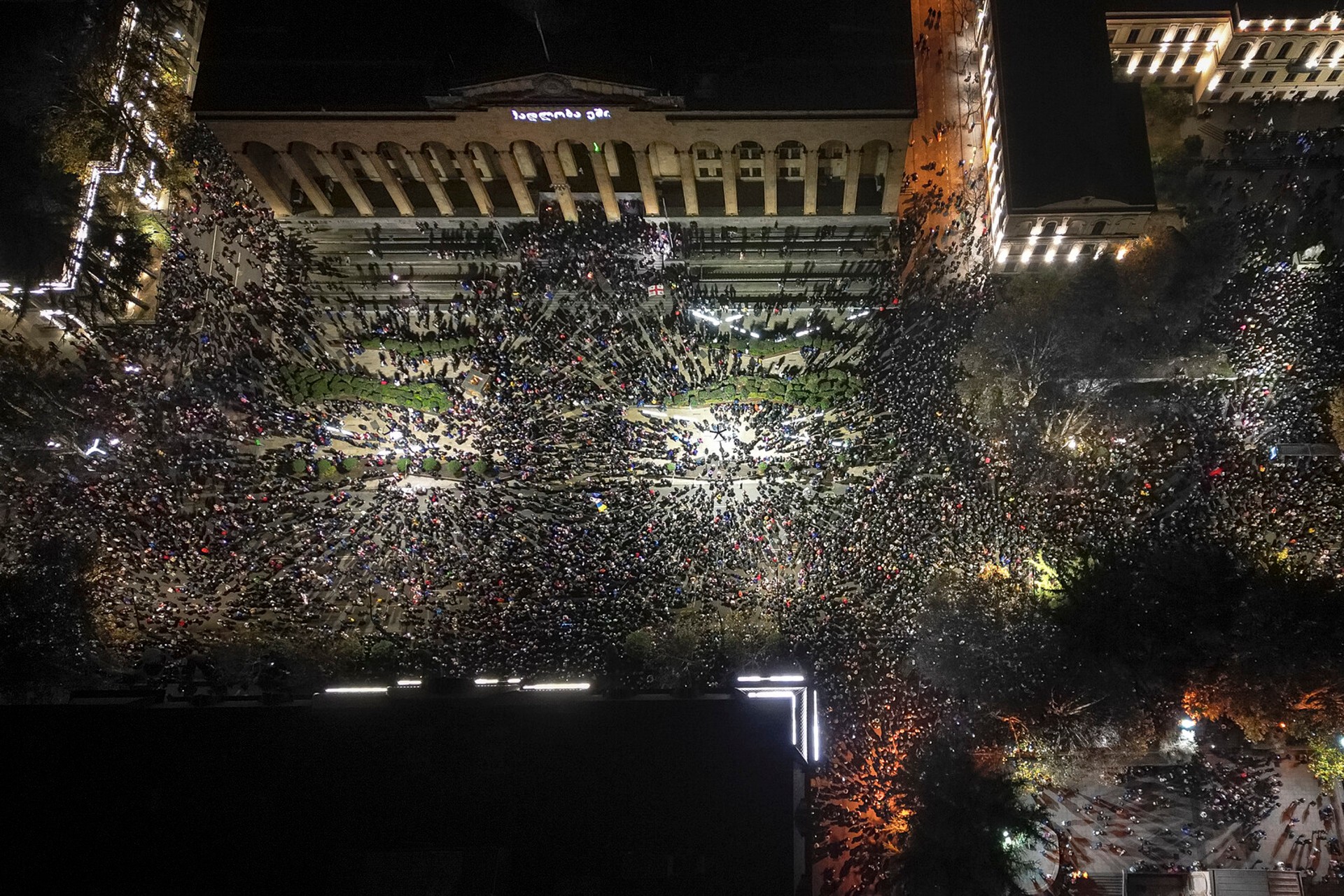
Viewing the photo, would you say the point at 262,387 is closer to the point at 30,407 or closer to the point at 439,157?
the point at 30,407

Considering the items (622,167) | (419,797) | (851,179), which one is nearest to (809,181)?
(851,179)

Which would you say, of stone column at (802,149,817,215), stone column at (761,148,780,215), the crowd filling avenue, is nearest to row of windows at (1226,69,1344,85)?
the crowd filling avenue

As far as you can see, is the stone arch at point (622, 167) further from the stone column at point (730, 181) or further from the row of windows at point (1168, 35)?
the row of windows at point (1168, 35)

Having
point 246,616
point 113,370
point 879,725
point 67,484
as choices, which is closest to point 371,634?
point 246,616

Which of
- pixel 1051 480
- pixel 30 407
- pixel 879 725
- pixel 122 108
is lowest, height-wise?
pixel 879 725

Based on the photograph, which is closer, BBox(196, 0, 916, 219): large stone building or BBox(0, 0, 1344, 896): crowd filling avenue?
BBox(0, 0, 1344, 896): crowd filling avenue

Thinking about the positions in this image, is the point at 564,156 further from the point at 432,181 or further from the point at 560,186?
the point at 432,181

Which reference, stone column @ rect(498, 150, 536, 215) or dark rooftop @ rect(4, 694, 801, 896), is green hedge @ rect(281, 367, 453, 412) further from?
dark rooftop @ rect(4, 694, 801, 896)
